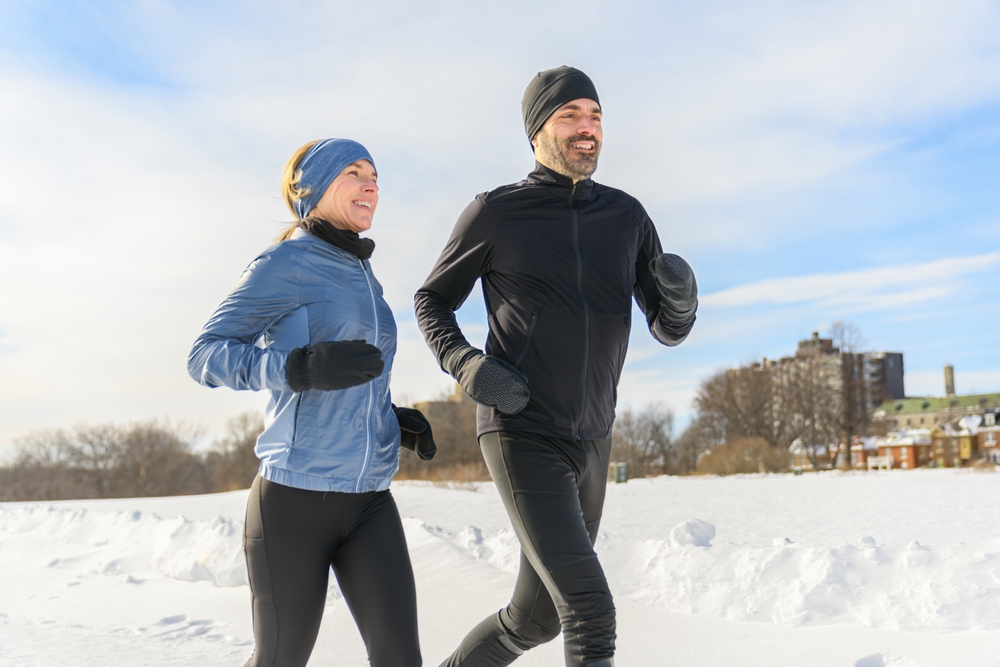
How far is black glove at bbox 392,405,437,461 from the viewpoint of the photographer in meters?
2.60

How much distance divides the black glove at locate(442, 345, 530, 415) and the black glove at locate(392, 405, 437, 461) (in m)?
0.22

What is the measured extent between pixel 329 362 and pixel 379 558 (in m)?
0.61

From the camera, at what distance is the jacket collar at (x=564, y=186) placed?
111 inches

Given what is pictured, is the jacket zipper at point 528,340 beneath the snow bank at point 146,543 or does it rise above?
above

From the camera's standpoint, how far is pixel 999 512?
29.4 feet

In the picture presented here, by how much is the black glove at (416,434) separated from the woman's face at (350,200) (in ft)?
2.03

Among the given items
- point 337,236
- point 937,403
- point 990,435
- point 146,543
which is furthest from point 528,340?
point 937,403

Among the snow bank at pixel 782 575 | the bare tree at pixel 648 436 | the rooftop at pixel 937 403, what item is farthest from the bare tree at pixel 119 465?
the rooftop at pixel 937 403

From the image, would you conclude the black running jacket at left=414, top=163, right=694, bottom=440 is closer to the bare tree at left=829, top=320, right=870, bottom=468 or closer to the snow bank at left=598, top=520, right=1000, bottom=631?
the snow bank at left=598, top=520, right=1000, bottom=631

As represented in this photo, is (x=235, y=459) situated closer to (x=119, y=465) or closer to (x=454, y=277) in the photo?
(x=119, y=465)

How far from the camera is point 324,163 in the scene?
8.31 ft

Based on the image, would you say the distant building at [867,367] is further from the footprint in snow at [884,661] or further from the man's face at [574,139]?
the man's face at [574,139]

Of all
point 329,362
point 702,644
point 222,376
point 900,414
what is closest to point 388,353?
point 329,362

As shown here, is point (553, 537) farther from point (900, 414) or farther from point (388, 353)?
point (900, 414)
